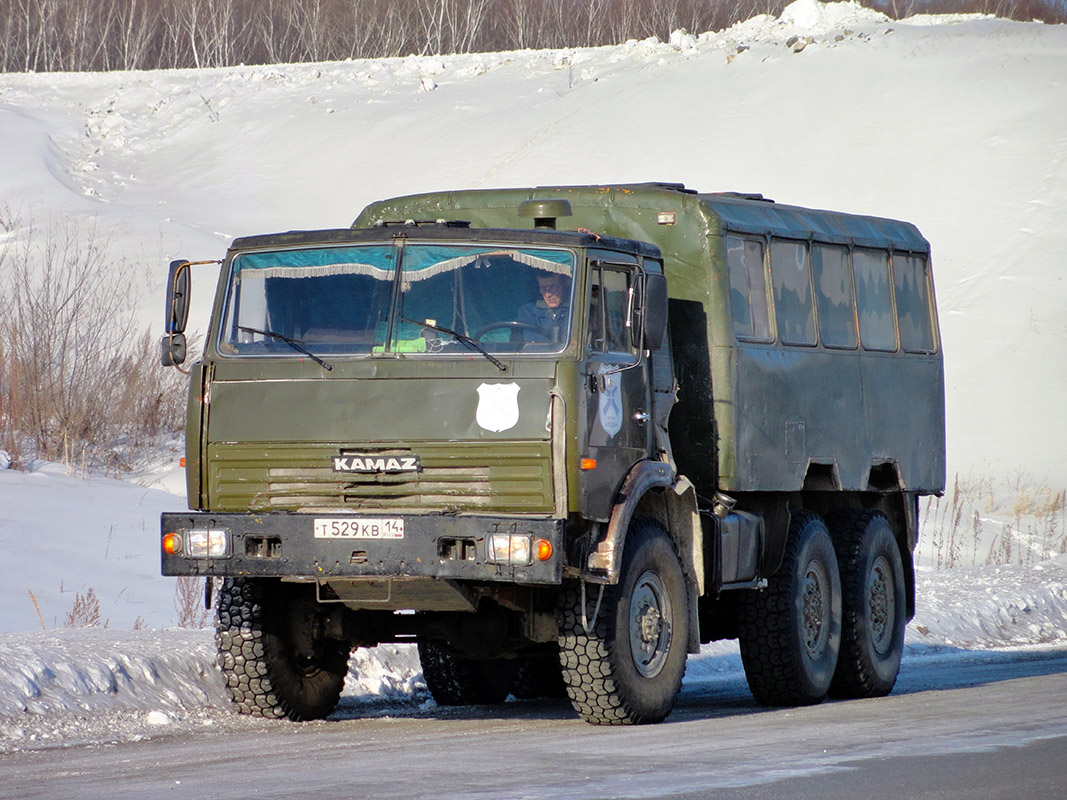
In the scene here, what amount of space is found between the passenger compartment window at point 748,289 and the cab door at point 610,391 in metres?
1.33

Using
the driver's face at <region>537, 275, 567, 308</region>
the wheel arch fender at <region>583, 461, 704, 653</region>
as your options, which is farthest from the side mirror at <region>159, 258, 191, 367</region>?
the wheel arch fender at <region>583, 461, 704, 653</region>

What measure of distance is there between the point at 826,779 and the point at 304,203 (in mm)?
42861

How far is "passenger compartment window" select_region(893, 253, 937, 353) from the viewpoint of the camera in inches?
511

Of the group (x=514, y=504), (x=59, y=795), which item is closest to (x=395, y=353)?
(x=514, y=504)

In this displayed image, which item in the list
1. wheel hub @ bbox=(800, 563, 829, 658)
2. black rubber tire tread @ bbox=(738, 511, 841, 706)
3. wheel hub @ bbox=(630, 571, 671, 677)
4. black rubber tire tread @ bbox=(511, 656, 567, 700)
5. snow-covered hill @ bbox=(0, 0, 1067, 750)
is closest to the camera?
wheel hub @ bbox=(630, 571, 671, 677)

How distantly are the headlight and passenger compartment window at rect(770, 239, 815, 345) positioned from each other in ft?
13.7

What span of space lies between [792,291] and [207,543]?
4.61 meters

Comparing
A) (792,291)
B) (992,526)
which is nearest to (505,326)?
(792,291)

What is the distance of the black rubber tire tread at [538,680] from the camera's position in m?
12.4

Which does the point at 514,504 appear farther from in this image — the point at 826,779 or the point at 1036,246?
the point at 1036,246

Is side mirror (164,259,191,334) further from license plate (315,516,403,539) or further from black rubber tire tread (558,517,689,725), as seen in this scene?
black rubber tire tread (558,517,689,725)

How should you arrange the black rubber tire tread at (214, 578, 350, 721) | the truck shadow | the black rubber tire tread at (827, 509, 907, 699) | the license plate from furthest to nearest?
the black rubber tire tread at (827, 509, 907, 699) < the truck shadow < the black rubber tire tread at (214, 578, 350, 721) < the license plate

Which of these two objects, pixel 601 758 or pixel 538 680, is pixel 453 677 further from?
pixel 601 758

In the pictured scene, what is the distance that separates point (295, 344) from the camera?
921 centimetres
